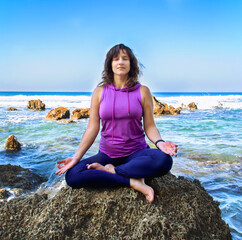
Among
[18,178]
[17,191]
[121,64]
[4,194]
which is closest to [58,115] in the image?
[18,178]

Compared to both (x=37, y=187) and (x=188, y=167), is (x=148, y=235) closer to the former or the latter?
(x=37, y=187)

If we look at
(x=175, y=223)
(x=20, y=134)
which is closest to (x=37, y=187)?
(x=175, y=223)

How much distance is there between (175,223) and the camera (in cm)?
231

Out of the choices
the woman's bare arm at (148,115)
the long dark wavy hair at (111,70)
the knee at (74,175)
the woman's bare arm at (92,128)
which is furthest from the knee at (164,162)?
the long dark wavy hair at (111,70)

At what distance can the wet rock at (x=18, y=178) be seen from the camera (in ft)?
14.0

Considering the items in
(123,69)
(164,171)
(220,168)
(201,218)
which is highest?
(123,69)

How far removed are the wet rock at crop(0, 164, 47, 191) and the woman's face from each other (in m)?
2.54

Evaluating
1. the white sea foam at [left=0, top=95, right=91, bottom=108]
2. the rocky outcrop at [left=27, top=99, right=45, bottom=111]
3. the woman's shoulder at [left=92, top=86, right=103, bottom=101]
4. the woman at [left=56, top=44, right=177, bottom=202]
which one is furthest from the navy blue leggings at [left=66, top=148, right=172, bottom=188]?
the white sea foam at [left=0, top=95, right=91, bottom=108]

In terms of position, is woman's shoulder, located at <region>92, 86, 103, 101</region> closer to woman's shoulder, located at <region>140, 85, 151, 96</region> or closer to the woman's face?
the woman's face

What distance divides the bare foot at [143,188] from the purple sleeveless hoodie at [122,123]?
505 millimetres

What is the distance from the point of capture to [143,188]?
262 centimetres

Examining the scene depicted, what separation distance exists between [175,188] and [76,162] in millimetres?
1152

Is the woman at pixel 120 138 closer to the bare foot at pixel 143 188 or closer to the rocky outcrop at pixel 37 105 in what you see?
the bare foot at pixel 143 188

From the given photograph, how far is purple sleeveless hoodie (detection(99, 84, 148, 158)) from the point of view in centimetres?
312
